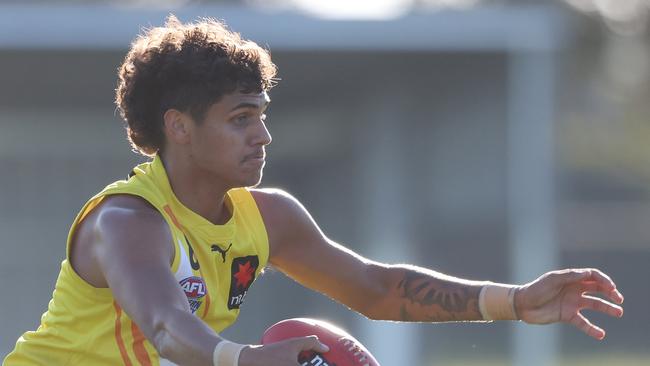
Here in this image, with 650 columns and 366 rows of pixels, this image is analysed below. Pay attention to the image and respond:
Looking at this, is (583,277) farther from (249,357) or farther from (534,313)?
(249,357)

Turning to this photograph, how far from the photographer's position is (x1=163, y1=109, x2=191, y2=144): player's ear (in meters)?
4.85

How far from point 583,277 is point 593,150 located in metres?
35.5

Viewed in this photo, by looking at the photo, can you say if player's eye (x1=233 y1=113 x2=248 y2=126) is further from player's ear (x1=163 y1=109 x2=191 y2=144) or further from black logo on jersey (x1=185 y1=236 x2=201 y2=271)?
black logo on jersey (x1=185 y1=236 x2=201 y2=271)

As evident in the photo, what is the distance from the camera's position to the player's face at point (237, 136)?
476cm

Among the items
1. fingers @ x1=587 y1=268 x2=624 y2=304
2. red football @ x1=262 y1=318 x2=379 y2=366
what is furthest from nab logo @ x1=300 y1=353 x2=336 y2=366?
fingers @ x1=587 y1=268 x2=624 y2=304

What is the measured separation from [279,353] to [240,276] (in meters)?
1.17

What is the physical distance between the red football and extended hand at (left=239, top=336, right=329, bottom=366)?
0.72m

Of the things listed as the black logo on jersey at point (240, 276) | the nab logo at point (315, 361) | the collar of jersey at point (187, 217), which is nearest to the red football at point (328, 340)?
the nab logo at point (315, 361)

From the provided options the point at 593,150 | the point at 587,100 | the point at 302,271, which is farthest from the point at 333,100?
the point at 587,100

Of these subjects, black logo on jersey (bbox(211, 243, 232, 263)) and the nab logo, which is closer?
the nab logo

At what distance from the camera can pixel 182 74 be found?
15.8 ft

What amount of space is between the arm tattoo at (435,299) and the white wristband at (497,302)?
34mm

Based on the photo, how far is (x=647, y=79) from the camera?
44906 millimetres

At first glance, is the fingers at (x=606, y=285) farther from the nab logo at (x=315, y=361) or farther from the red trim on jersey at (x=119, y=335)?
the red trim on jersey at (x=119, y=335)
